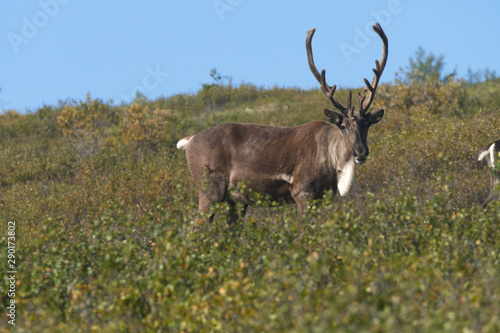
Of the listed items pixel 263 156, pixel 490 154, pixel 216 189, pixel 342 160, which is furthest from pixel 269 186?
pixel 490 154

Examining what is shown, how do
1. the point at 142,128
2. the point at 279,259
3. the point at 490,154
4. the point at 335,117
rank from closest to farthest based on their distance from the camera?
the point at 279,259 → the point at 335,117 → the point at 490,154 → the point at 142,128

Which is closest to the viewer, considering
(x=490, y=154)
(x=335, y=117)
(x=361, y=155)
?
(x=361, y=155)

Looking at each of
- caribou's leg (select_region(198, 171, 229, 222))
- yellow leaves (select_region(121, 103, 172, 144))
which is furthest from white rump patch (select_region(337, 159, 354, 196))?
yellow leaves (select_region(121, 103, 172, 144))

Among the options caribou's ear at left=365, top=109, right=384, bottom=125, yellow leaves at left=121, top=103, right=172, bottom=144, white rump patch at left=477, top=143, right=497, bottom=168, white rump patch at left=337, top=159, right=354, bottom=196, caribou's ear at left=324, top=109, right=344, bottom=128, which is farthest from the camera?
yellow leaves at left=121, top=103, right=172, bottom=144

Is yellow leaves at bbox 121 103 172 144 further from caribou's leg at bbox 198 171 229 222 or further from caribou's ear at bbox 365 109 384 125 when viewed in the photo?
caribou's ear at bbox 365 109 384 125

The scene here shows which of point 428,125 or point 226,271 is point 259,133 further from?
point 428,125

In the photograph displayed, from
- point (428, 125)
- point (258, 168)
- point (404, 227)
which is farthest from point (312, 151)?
point (428, 125)

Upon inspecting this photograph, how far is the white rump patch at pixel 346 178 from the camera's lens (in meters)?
7.54

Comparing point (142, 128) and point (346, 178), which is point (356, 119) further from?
point (142, 128)

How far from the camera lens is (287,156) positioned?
796cm

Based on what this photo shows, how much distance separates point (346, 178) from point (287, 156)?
31.7 inches

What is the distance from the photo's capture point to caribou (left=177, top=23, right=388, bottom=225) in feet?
25.0

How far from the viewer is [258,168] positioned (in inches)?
316


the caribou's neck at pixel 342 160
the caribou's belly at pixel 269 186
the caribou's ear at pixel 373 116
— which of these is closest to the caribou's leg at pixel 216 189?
the caribou's belly at pixel 269 186
